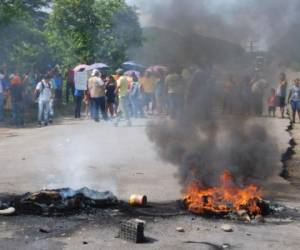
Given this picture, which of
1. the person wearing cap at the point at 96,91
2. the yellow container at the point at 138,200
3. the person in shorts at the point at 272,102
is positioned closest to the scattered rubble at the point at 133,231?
the yellow container at the point at 138,200

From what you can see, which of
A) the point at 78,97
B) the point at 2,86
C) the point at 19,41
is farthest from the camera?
the point at 78,97

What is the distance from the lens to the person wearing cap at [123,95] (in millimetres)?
16594

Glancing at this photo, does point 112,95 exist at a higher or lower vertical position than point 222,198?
higher

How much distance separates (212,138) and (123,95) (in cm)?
771

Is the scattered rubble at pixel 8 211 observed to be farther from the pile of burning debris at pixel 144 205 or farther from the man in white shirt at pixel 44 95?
the man in white shirt at pixel 44 95

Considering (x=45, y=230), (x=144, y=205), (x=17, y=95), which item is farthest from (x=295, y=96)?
(x=45, y=230)

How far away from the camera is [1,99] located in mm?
17984

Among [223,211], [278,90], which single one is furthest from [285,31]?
[278,90]

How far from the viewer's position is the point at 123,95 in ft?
55.1

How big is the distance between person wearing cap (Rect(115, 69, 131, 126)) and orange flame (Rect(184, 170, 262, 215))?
27.9ft

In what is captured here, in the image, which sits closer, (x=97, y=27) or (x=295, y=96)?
(x=97, y=27)

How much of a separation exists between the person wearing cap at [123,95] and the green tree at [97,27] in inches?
18.2

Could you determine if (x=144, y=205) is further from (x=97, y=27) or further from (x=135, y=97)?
(x=135, y=97)

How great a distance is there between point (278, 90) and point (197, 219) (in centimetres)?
1288
